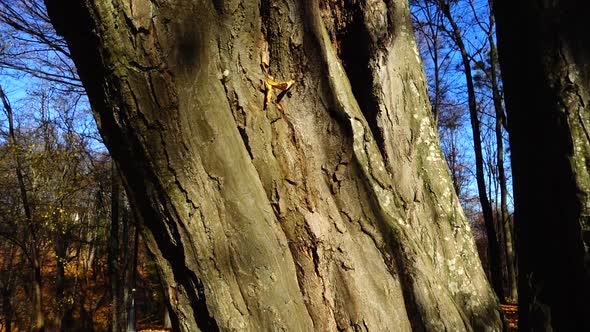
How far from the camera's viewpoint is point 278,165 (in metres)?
1.88

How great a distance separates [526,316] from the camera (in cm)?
225

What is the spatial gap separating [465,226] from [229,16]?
5.16 feet

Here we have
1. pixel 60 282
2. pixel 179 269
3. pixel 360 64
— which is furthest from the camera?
pixel 60 282

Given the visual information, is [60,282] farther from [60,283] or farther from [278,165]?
[278,165]

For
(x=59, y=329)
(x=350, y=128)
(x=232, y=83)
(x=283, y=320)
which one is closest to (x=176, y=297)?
(x=283, y=320)

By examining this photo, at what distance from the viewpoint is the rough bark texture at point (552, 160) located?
2.07m

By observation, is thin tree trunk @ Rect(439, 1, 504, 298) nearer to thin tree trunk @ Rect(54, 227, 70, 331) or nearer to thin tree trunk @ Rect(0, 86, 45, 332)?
thin tree trunk @ Rect(0, 86, 45, 332)

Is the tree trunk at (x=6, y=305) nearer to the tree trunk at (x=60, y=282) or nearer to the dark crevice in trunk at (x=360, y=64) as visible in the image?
the tree trunk at (x=60, y=282)

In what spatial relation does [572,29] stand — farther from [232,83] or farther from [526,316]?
[232,83]

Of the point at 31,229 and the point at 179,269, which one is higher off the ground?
the point at 31,229

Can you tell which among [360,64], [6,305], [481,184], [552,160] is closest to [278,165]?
[360,64]

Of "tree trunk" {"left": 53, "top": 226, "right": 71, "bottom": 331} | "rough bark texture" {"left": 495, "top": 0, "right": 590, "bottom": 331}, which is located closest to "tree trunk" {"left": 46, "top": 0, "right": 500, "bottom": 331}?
"rough bark texture" {"left": 495, "top": 0, "right": 590, "bottom": 331}

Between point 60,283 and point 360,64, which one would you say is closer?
point 360,64

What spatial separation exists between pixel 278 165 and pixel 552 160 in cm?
→ 132
